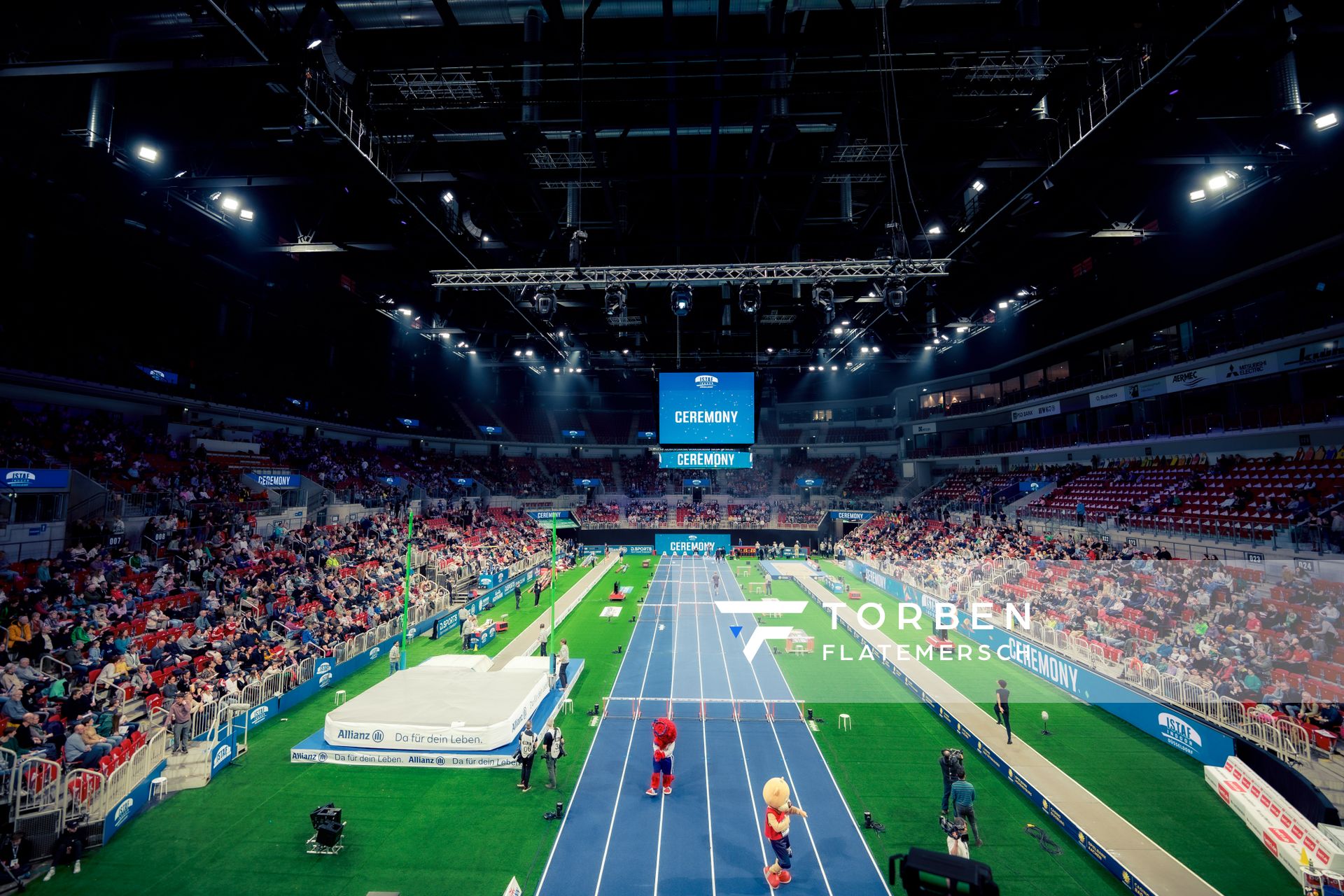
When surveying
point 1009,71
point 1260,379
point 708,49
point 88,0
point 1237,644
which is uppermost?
point 88,0

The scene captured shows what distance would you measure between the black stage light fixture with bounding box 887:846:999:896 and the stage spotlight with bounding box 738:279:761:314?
12446 mm

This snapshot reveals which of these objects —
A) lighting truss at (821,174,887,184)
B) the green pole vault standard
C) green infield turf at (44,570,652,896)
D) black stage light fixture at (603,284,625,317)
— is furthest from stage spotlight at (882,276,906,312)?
the green pole vault standard

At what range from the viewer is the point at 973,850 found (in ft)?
25.3

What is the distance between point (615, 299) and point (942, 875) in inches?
489

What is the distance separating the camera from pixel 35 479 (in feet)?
43.9

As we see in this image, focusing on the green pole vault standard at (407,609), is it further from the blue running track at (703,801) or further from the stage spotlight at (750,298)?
the stage spotlight at (750,298)

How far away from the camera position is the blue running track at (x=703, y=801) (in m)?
7.22

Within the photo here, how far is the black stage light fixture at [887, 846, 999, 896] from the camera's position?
3.79 metres

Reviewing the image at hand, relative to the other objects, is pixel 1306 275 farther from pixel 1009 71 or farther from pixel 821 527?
pixel 821 527

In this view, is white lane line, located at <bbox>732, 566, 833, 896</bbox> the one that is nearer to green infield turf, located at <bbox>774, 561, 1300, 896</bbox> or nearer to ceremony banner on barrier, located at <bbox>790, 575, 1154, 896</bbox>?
green infield turf, located at <bbox>774, 561, 1300, 896</bbox>

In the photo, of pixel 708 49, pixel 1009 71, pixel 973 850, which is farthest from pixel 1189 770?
pixel 708 49

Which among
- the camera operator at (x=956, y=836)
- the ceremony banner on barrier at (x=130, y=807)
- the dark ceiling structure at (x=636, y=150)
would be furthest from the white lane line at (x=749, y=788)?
the dark ceiling structure at (x=636, y=150)

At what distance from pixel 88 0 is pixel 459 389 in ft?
113

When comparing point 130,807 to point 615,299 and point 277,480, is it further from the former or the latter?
point 277,480
